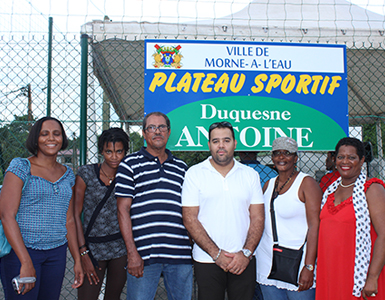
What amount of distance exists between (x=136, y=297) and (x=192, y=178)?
942 mm

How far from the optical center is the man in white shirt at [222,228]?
208 centimetres

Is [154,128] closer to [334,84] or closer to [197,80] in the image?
[197,80]

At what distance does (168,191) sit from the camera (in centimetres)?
220

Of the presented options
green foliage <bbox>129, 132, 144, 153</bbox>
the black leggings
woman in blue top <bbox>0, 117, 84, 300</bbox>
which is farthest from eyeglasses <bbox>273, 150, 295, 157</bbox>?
green foliage <bbox>129, 132, 144, 153</bbox>

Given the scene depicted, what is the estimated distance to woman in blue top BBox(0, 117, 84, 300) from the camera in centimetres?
184

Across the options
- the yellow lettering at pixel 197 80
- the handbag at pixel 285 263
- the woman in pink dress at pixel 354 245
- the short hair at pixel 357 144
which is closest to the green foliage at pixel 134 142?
the yellow lettering at pixel 197 80

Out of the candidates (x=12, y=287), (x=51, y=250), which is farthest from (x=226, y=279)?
(x=12, y=287)

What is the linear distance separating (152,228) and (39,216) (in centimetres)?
76

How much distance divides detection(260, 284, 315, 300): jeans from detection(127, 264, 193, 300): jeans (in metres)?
0.58

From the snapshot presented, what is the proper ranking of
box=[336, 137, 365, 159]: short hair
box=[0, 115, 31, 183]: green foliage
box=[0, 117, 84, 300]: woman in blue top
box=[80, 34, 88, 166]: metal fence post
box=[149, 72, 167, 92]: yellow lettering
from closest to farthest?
box=[0, 117, 84, 300]: woman in blue top, box=[336, 137, 365, 159]: short hair, box=[80, 34, 88, 166]: metal fence post, box=[149, 72, 167, 92]: yellow lettering, box=[0, 115, 31, 183]: green foliage

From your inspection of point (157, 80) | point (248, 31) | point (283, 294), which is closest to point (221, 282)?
point (283, 294)

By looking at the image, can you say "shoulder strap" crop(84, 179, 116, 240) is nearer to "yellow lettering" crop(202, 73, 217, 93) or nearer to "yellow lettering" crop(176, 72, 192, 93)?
"yellow lettering" crop(176, 72, 192, 93)

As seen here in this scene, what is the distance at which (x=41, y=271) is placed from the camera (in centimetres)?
198

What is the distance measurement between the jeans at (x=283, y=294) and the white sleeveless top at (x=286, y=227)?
39 mm
